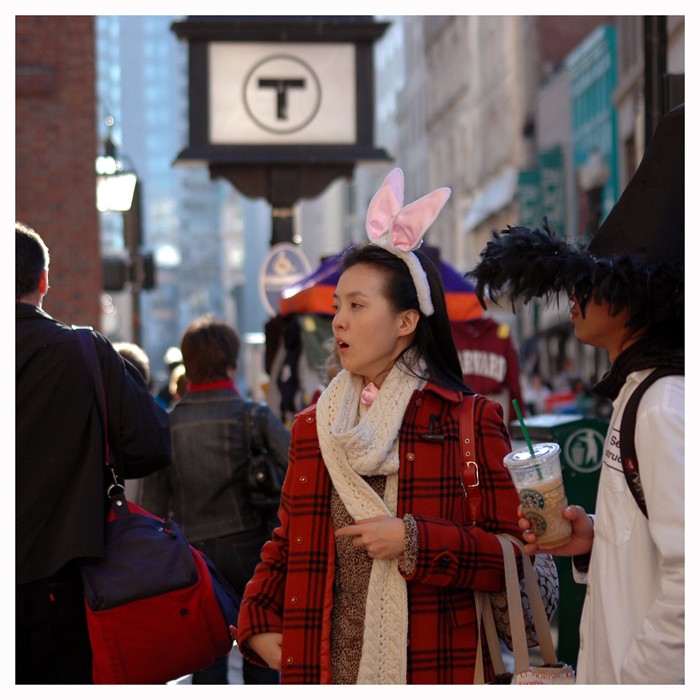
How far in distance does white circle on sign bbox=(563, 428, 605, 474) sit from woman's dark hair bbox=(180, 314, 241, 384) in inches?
66.0

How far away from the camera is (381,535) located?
344cm

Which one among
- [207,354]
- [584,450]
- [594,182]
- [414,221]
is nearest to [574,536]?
[414,221]

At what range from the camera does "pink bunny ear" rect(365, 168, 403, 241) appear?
12.2 feet

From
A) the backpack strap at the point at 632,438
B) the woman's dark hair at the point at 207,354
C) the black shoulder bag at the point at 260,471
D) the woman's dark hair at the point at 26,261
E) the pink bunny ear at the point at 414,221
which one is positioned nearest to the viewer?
the backpack strap at the point at 632,438

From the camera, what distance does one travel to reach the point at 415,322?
3.77 m

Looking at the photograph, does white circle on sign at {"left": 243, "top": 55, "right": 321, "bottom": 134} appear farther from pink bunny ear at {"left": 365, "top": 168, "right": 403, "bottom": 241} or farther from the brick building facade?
pink bunny ear at {"left": 365, "top": 168, "right": 403, "bottom": 241}

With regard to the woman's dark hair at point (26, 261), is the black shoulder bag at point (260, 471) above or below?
below

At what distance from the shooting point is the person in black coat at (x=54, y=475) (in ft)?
13.0

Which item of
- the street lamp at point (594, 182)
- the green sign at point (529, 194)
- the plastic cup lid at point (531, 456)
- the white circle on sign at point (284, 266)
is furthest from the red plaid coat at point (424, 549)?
the green sign at point (529, 194)

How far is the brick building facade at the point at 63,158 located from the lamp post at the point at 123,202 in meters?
0.26

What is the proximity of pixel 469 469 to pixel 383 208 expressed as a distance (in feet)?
2.37

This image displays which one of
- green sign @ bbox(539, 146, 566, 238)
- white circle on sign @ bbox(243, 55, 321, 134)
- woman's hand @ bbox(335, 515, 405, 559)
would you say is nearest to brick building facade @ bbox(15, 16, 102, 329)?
white circle on sign @ bbox(243, 55, 321, 134)

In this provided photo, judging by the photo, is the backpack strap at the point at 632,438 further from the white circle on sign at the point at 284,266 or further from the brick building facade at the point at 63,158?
the brick building facade at the point at 63,158
